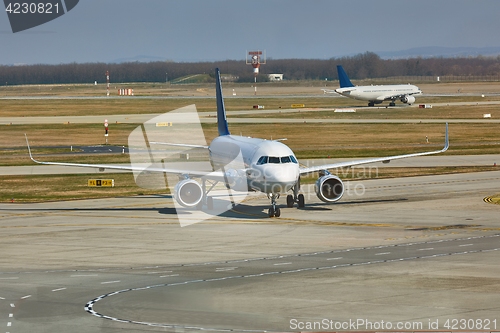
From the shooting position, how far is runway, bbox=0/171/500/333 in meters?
26.0

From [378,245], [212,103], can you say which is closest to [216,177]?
[378,245]

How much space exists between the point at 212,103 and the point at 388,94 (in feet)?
126

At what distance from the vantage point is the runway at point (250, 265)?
2603cm

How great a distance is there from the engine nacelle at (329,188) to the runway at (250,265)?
40.4 inches

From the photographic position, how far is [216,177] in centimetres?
5044

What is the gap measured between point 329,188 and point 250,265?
1661cm

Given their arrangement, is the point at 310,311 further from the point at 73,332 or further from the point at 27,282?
the point at 27,282

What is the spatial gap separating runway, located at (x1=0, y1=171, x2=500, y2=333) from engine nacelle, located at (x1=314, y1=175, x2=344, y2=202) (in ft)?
3.37

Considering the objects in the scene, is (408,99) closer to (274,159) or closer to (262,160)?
(274,159)

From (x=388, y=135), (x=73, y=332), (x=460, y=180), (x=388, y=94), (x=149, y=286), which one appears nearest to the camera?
(x=73, y=332)

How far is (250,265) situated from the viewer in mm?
34875

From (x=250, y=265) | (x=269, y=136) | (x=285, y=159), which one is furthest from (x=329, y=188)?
(x=269, y=136)
